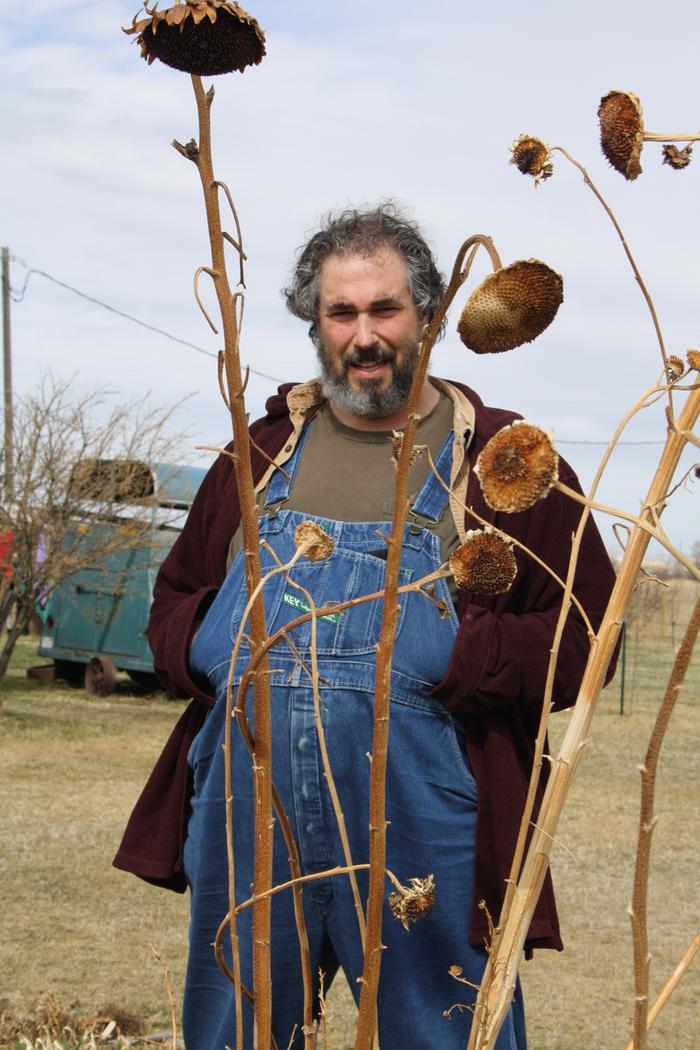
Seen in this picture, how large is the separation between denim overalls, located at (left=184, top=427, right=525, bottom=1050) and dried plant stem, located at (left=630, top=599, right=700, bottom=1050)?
1.17 m

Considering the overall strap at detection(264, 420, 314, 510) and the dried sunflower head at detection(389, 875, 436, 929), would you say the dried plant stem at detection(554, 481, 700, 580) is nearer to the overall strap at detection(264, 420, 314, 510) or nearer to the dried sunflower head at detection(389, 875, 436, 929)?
the dried sunflower head at detection(389, 875, 436, 929)

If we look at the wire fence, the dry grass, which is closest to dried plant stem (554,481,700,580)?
the dry grass

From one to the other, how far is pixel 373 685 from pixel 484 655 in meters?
0.20

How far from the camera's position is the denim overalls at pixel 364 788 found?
187cm

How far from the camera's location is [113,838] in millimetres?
6652

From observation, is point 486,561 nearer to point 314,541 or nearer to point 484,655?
point 314,541

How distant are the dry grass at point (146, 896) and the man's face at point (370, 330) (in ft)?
2.62

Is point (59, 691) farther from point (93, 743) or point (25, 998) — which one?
point (25, 998)

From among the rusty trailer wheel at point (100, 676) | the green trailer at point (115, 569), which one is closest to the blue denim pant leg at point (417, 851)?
the green trailer at point (115, 569)

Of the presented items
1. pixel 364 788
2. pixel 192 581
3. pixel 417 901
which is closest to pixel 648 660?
pixel 192 581

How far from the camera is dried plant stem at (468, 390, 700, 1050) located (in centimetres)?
69

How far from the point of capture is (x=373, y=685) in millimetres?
1923

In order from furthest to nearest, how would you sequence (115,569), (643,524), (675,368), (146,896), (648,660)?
1. (648,660)
2. (115,569)
3. (146,896)
4. (675,368)
5. (643,524)

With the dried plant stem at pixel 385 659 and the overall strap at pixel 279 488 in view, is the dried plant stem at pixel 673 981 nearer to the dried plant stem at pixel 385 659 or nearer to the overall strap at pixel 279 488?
the dried plant stem at pixel 385 659
